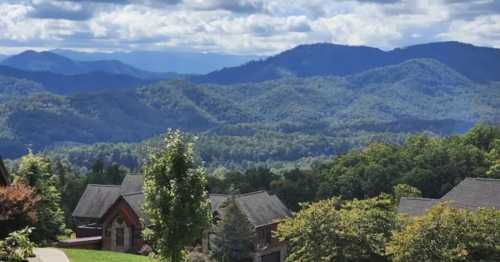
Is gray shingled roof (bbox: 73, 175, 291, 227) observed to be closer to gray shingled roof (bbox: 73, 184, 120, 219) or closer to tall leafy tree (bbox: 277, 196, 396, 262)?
gray shingled roof (bbox: 73, 184, 120, 219)

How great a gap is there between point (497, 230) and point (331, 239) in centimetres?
760

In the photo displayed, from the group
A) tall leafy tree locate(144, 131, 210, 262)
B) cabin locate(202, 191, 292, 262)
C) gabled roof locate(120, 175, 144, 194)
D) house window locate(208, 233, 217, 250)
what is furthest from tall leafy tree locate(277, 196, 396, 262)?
gabled roof locate(120, 175, 144, 194)

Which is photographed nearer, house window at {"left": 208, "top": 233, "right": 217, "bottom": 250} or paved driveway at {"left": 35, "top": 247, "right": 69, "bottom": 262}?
paved driveway at {"left": 35, "top": 247, "right": 69, "bottom": 262}

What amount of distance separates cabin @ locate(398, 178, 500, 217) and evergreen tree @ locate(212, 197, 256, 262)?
45.2 ft

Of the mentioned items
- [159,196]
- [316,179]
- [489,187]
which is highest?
[159,196]

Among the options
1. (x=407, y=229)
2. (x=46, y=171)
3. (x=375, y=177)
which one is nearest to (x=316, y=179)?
(x=375, y=177)

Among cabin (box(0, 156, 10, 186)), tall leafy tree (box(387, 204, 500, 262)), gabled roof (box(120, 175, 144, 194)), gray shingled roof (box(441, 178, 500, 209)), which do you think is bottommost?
gabled roof (box(120, 175, 144, 194))

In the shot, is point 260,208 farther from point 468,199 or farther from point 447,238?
point 447,238

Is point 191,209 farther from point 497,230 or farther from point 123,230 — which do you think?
point 123,230

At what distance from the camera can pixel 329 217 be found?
121 ft

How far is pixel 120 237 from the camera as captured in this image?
63.0 metres

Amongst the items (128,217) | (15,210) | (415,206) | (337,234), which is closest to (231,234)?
(128,217)

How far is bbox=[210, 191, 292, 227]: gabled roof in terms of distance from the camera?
218ft

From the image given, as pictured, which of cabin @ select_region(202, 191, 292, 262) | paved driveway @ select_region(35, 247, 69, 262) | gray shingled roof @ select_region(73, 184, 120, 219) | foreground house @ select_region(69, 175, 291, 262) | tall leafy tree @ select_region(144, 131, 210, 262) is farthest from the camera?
gray shingled roof @ select_region(73, 184, 120, 219)
